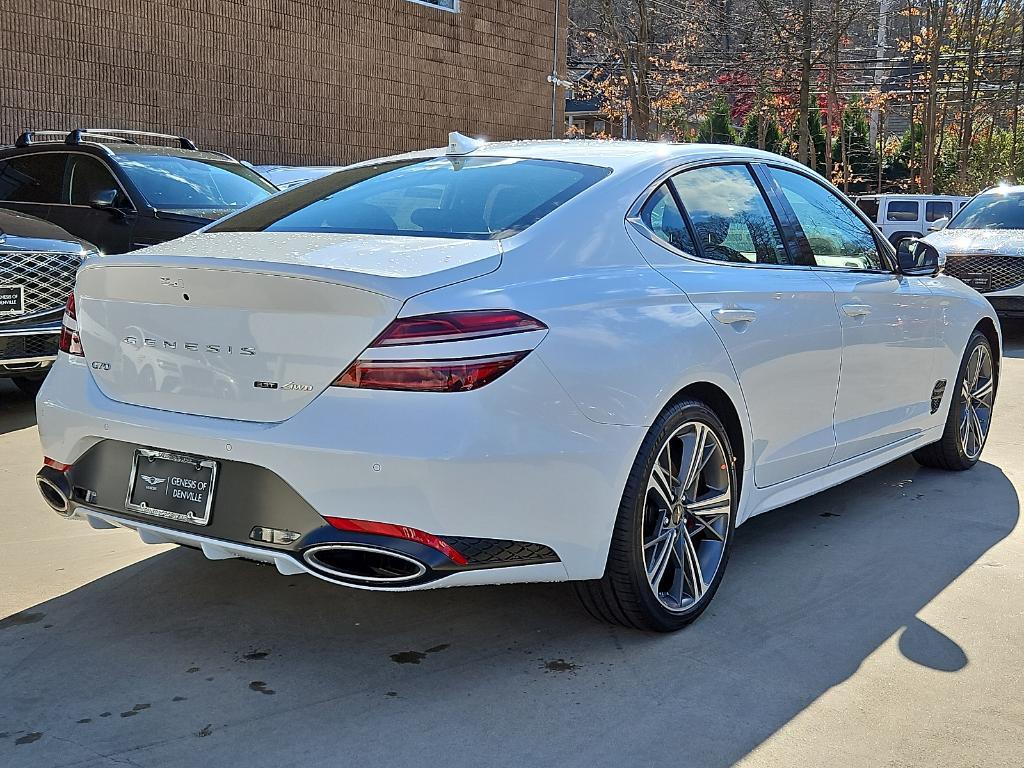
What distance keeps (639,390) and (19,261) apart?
4.68 meters

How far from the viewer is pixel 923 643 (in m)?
3.72

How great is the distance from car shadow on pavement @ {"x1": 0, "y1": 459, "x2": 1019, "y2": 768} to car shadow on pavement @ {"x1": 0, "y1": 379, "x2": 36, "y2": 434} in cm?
256

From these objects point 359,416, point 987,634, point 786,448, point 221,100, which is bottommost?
point 987,634

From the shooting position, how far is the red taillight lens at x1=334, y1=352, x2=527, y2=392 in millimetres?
2990

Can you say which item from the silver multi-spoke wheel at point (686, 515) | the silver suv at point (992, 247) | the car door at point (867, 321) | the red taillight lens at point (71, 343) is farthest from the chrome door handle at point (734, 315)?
the silver suv at point (992, 247)

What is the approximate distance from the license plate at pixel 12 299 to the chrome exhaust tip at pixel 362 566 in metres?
4.28

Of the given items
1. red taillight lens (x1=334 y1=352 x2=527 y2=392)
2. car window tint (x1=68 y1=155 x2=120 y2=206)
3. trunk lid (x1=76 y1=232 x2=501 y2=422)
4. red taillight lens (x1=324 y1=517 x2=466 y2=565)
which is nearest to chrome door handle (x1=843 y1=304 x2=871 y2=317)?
trunk lid (x1=76 y1=232 x2=501 y2=422)

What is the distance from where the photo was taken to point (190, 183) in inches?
363

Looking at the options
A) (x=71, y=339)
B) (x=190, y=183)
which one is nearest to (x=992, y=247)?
(x=190, y=183)

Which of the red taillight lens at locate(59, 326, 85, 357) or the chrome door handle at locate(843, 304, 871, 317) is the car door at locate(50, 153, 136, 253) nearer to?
the red taillight lens at locate(59, 326, 85, 357)

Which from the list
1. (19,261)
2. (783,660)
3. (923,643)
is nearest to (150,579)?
(783,660)

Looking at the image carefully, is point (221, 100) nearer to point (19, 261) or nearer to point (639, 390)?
point (19, 261)

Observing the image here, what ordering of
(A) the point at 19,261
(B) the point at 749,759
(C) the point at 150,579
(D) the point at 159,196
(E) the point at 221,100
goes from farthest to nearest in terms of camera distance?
(E) the point at 221,100
(D) the point at 159,196
(A) the point at 19,261
(C) the point at 150,579
(B) the point at 749,759

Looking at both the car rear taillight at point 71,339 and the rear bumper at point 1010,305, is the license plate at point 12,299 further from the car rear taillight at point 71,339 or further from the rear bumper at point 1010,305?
the rear bumper at point 1010,305
